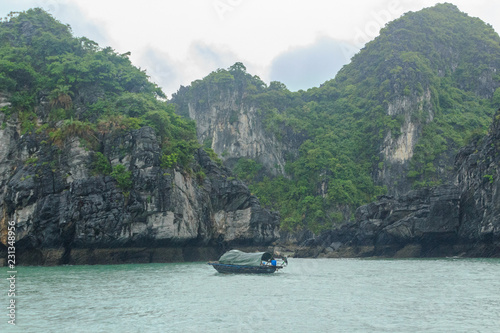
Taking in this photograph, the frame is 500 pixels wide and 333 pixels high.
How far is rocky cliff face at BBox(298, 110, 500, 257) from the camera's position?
43.7 meters

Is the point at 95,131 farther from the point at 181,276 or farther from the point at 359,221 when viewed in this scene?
the point at 359,221

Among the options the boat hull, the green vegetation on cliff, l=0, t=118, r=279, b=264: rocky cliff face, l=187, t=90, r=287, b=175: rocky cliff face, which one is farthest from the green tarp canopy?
l=187, t=90, r=287, b=175: rocky cliff face

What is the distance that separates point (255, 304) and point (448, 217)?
3686 cm

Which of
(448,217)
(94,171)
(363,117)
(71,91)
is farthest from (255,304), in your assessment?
(363,117)

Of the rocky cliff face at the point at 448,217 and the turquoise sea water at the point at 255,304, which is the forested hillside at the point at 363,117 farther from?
the turquoise sea water at the point at 255,304

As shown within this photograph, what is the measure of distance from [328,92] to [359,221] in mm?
54517

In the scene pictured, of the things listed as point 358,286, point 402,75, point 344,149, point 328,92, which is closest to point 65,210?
point 358,286

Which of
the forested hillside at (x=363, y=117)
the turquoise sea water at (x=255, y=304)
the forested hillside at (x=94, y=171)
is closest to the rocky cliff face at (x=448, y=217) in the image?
the forested hillside at (x=94, y=171)

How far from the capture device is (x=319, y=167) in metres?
90.1

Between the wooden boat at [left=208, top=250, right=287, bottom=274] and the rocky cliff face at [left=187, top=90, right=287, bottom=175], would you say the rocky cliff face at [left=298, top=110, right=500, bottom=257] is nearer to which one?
the wooden boat at [left=208, top=250, right=287, bottom=274]

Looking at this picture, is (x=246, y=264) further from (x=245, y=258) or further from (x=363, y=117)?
(x=363, y=117)

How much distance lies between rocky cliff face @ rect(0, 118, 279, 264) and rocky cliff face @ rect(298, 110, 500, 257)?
78.7ft

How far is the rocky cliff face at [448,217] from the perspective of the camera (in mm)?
43656

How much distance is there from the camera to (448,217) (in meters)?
47.9
